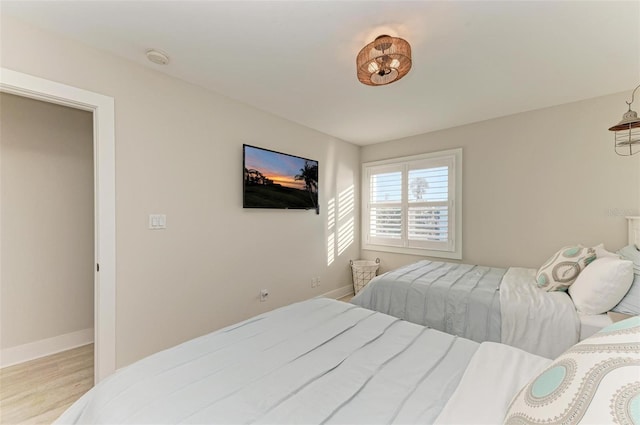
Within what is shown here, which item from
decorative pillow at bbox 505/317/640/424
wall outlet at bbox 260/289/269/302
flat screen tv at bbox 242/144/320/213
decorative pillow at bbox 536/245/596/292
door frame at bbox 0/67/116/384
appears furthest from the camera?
wall outlet at bbox 260/289/269/302

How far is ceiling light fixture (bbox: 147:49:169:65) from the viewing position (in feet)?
6.21

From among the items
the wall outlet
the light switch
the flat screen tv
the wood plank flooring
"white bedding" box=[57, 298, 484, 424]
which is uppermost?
the flat screen tv

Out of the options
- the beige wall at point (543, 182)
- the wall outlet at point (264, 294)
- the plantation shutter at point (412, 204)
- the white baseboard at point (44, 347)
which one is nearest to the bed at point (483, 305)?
the beige wall at point (543, 182)

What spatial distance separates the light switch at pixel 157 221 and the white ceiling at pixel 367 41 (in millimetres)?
1217

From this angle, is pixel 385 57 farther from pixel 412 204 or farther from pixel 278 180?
pixel 412 204

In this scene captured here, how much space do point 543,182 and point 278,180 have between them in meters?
2.99

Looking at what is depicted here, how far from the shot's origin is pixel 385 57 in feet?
5.31

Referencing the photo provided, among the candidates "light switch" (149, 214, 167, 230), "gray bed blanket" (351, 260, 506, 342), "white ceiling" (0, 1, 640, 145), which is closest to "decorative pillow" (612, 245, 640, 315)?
"gray bed blanket" (351, 260, 506, 342)

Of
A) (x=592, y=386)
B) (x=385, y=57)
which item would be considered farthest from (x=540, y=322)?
(x=385, y=57)

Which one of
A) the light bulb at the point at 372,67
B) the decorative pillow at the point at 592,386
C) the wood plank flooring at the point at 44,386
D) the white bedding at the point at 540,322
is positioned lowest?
the wood plank flooring at the point at 44,386

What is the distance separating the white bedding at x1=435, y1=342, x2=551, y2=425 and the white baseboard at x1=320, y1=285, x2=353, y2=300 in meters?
2.75

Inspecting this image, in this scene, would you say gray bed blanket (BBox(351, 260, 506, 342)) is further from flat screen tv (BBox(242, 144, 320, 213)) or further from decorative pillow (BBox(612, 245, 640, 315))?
flat screen tv (BBox(242, 144, 320, 213))

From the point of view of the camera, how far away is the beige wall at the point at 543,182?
2.54m

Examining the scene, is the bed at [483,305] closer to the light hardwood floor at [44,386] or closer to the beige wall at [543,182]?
the beige wall at [543,182]
